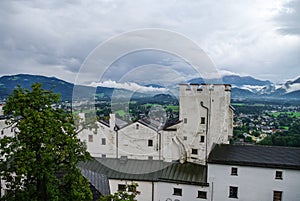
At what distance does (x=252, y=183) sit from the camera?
68.3 feet

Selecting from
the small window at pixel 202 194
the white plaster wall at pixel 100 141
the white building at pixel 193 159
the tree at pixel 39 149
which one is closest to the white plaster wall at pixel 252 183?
the white building at pixel 193 159

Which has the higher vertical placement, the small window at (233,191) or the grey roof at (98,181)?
the grey roof at (98,181)

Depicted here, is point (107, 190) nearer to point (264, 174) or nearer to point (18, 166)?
point (18, 166)

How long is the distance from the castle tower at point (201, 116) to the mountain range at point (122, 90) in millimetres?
1401

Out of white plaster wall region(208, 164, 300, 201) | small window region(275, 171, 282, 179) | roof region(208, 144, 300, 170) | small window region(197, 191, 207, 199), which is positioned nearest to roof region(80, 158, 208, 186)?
small window region(197, 191, 207, 199)

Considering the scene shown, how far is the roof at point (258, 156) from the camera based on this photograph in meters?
20.2

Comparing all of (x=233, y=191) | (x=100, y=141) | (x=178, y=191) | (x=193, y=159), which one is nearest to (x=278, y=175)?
(x=233, y=191)

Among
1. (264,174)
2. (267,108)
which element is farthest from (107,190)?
(267,108)

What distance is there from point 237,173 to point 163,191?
6.48m

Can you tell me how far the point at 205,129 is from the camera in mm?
24516

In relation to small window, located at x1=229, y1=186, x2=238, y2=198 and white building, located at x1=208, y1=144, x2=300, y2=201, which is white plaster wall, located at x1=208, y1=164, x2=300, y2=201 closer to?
white building, located at x1=208, y1=144, x2=300, y2=201

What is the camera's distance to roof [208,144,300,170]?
20.2 metres

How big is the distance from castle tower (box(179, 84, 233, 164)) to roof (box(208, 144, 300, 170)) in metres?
1.86

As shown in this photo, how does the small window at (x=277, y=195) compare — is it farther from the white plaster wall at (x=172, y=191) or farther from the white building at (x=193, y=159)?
the white plaster wall at (x=172, y=191)
